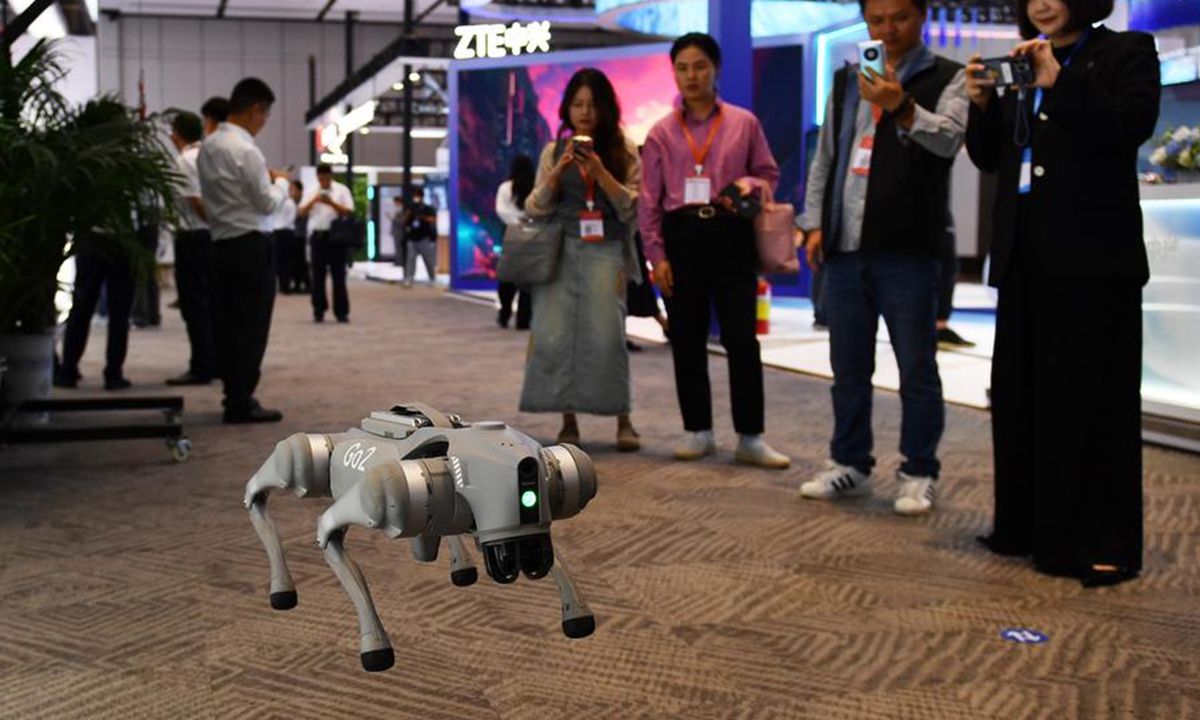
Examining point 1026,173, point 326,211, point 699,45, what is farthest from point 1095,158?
point 326,211

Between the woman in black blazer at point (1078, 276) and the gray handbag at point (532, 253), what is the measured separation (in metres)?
1.83

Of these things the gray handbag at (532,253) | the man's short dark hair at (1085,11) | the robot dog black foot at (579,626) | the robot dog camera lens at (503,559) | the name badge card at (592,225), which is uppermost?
the man's short dark hair at (1085,11)

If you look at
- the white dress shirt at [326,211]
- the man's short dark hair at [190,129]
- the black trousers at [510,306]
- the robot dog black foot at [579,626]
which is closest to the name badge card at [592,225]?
the man's short dark hair at [190,129]

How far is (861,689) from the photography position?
2365 millimetres

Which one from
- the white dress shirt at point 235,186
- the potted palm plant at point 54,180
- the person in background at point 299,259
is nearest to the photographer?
the potted palm plant at point 54,180

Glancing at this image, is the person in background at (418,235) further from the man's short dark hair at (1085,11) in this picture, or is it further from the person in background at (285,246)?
the man's short dark hair at (1085,11)

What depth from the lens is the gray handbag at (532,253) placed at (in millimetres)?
4727

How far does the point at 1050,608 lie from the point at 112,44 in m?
28.8

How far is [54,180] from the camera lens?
4223 millimetres

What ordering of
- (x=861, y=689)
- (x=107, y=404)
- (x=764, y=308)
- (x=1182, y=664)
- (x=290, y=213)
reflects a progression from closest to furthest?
(x=861, y=689) → (x=1182, y=664) → (x=107, y=404) → (x=764, y=308) → (x=290, y=213)

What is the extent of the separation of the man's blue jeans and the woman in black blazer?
456 millimetres

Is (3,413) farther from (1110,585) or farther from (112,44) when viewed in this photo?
(112,44)

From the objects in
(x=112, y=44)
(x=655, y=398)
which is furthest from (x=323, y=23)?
(x=655, y=398)

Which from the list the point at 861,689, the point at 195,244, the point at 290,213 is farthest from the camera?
the point at 290,213
